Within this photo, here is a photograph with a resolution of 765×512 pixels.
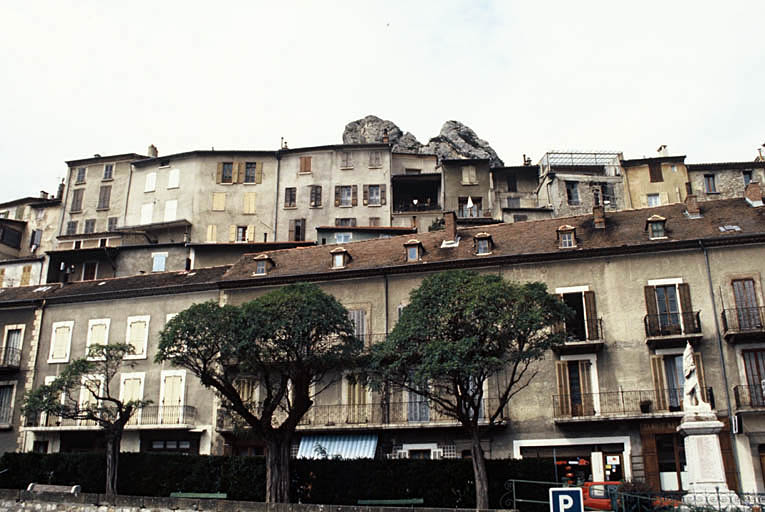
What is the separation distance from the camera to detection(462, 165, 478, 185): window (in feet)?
186

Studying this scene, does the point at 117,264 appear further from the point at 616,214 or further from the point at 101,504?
the point at 616,214

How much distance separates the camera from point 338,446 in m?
31.0

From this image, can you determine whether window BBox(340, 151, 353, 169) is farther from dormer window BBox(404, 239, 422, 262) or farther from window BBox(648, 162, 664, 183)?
dormer window BBox(404, 239, 422, 262)

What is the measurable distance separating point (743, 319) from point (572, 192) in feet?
79.4

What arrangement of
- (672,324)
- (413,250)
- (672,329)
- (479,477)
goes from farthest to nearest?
(413,250) → (672,324) → (672,329) → (479,477)

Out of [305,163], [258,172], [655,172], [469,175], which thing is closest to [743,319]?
[655,172]

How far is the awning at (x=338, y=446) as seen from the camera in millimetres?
30467

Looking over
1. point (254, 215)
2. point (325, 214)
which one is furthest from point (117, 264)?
point (325, 214)

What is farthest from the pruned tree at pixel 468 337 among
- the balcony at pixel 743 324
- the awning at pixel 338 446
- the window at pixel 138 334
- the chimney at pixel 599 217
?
the window at pixel 138 334

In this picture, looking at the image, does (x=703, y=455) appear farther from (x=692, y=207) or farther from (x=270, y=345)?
(x=692, y=207)

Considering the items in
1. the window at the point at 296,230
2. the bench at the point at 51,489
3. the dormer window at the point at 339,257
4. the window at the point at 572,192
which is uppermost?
the window at the point at 572,192

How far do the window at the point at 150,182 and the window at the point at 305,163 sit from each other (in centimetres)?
1170

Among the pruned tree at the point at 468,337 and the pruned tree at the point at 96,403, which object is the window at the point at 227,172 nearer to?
the pruned tree at the point at 96,403

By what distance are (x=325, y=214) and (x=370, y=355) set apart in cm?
2793
